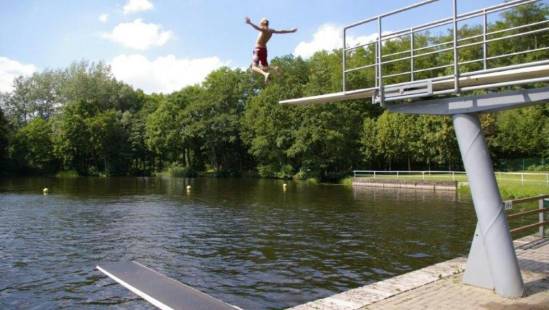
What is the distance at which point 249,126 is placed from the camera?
74.9m

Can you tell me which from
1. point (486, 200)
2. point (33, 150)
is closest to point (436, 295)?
point (486, 200)

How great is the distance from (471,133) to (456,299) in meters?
3.17

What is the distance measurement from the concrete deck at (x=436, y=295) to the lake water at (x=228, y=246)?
2.84 m

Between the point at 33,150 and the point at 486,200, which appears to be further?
the point at 33,150

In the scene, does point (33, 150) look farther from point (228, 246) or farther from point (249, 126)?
point (228, 246)

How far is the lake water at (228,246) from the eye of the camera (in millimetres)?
13000

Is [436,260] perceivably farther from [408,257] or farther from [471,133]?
[471,133]

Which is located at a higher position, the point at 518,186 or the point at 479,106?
the point at 479,106

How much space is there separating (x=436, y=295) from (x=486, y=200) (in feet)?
6.84

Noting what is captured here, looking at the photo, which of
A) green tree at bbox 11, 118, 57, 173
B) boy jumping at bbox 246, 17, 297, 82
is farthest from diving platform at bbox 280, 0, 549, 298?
green tree at bbox 11, 118, 57, 173

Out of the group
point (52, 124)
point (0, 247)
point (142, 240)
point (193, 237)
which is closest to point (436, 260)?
point (193, 237)

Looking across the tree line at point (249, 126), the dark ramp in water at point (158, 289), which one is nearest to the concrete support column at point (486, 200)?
the dark ramp in water at point (158, 289)

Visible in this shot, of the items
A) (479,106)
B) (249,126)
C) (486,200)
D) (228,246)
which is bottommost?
(228,246)

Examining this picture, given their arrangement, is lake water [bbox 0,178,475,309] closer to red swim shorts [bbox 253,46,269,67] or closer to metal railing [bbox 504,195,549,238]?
metal railing [bbox 504,195,549,238]
